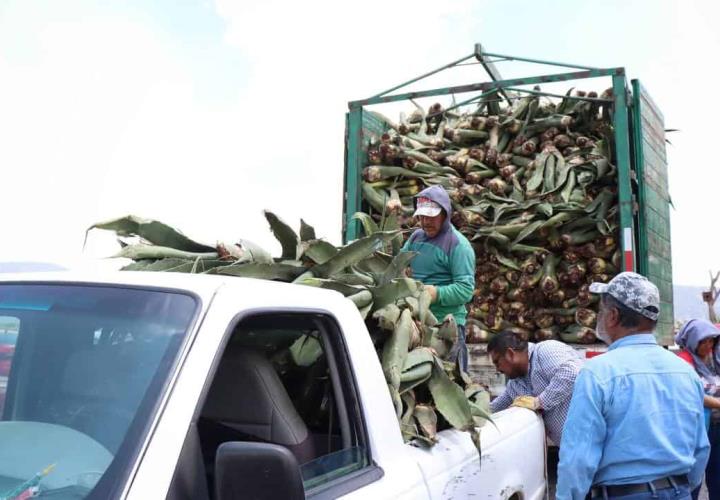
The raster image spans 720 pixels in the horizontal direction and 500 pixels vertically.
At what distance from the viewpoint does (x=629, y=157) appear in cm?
695

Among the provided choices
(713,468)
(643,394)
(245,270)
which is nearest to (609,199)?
(713,468)

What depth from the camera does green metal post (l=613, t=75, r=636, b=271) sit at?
21.8ft

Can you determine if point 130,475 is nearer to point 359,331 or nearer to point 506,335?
point 359,331

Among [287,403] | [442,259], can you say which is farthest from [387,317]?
[442,259]

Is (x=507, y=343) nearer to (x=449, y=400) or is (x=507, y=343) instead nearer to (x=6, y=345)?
(x=449, y=400)

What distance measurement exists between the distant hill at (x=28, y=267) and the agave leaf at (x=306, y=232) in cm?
111

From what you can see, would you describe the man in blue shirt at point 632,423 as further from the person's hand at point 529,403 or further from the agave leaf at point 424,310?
the person's hand at point 529,403

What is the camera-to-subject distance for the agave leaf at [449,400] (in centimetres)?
299

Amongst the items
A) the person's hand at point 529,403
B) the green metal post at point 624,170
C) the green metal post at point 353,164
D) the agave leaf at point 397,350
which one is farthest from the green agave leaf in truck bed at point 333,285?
the green metal post at point 353,164

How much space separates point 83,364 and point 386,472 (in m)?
1.03

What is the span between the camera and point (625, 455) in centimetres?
292

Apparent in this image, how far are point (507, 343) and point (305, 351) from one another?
7.67 feet

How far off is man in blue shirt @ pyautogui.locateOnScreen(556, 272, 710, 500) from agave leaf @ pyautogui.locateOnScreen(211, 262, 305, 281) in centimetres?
125

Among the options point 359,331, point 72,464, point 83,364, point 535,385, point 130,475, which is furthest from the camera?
point 535,385
